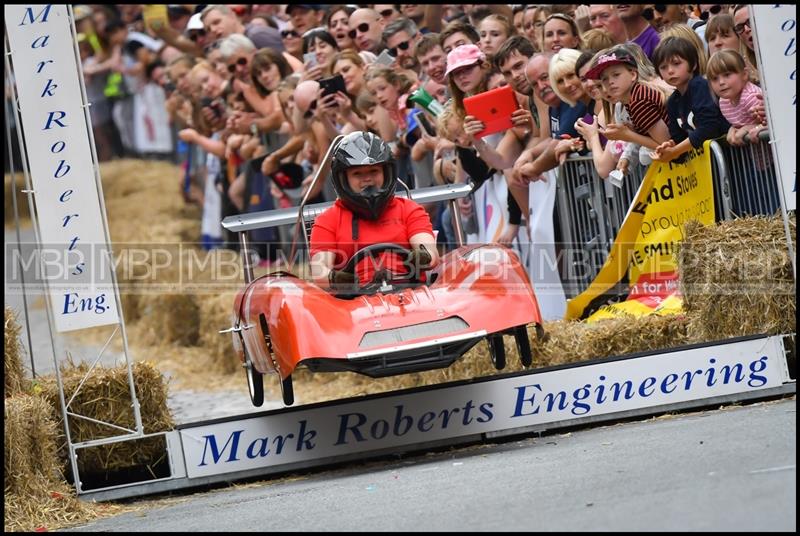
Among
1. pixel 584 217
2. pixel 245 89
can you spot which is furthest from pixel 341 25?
pixel 584 217

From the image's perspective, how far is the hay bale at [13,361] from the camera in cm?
934

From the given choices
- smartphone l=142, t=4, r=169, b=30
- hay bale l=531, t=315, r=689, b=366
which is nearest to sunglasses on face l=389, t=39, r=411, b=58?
hay bale l=531, t=315, r=689, b=366

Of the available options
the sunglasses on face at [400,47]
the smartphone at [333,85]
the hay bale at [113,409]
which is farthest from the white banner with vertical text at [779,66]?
the smartphone at [333,85]

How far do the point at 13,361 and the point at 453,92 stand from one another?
17.3 ft

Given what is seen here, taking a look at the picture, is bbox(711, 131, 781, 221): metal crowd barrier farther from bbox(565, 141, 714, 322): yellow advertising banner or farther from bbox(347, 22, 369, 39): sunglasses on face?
bbox(347, 22, 369, 39): sunglasses on face

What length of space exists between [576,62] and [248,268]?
3266mm

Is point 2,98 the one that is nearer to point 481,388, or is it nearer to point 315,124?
point 481,388

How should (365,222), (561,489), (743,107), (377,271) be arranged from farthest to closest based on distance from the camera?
(743,107)
(365,222)
(377,271)
(561,489)

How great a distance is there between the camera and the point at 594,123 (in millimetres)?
11812

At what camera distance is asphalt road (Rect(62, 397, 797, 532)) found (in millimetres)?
6117

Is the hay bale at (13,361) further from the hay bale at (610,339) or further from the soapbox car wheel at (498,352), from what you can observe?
the hay bale at (610,339)

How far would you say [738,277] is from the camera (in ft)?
31.3

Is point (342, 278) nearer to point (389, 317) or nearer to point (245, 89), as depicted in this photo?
point (389, 317)

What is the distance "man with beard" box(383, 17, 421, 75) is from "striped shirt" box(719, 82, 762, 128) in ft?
14.7
